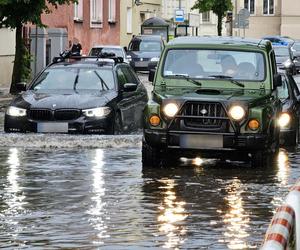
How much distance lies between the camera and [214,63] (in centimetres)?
1627

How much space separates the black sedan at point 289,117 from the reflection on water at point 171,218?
584cm

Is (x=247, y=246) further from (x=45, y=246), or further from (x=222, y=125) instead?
(x=222, y=125)

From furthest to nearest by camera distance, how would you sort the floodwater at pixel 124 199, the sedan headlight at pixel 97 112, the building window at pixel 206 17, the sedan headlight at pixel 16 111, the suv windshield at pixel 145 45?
the building window at pixel 206 17 → the suv windshield at pixel 145 45 → the sedan headlight at pixel 16 111 → the sedan headlight at pixel 97 112 → the floodwater at pixel 124 199

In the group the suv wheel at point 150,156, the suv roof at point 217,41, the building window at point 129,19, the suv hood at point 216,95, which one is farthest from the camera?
the building window at point 129,19

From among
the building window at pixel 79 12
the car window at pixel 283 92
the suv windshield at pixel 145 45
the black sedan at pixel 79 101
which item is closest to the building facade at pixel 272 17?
the building window at pixel 79 12

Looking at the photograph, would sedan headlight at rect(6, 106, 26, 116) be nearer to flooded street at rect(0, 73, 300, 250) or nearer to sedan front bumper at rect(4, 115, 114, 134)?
sedan front bumper at rect(4, 115, 114, 134)

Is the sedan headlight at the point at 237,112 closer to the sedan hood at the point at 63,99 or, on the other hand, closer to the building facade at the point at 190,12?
the sedan hood at the point at 63,99

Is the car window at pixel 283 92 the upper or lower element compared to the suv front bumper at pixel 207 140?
upper

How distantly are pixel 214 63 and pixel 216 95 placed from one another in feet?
4.32

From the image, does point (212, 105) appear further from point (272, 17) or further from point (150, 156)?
point (272, 17)

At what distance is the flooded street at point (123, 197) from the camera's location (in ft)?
32.8

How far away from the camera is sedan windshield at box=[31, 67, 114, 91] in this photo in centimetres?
1977

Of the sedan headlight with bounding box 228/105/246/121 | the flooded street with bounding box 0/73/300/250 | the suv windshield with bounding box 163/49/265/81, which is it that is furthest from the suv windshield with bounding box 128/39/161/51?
the sedan headlight with bounding box 228/105/246/121

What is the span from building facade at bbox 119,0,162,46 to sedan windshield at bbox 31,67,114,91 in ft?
158
